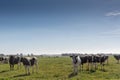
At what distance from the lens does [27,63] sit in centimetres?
3775

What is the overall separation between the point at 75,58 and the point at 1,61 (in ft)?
129

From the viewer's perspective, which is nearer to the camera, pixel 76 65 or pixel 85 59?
pixel 76 65

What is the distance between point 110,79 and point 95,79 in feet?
6.67

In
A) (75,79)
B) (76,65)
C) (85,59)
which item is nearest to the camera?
(75,79)

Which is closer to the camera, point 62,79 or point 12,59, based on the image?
point 62,79

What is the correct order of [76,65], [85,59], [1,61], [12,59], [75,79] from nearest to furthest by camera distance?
[75,79] < [76,65] < [85,59] < [12,59] < [1,61]

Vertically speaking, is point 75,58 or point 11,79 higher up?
point 75,58

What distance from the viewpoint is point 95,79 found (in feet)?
95.0

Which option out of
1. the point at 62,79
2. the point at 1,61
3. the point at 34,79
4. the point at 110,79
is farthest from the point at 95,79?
the point at 1,61

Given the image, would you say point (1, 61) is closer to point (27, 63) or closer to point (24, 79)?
point (27, 63)

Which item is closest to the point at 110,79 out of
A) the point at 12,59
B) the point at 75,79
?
the point at 75,79

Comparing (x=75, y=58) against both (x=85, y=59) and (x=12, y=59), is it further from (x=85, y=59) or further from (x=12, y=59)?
(x=12, y=59)

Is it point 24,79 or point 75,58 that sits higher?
point 75,58

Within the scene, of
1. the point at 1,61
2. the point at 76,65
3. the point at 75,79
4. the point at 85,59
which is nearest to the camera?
the point at 75,79
